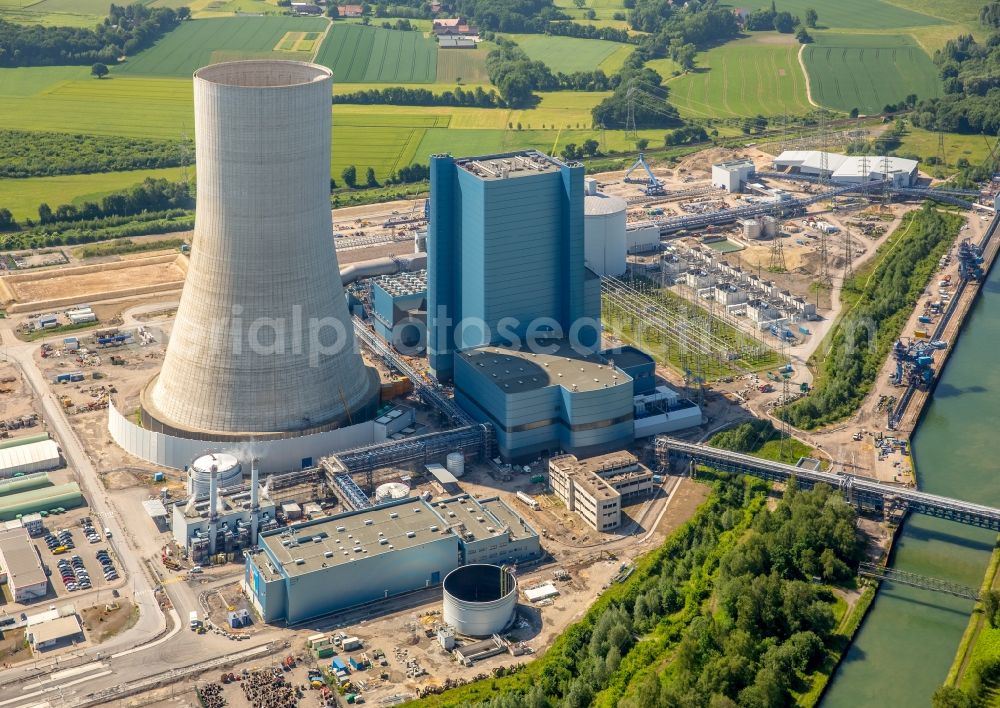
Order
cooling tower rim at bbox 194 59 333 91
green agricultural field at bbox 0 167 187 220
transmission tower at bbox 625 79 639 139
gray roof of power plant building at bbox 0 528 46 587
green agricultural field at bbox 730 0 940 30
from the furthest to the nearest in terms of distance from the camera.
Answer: green agricultural field at bbox 730 0 940 30
transmission tower at bbox 625 79 639 139
green agricultural field at bbox 0 167 187 220
cooling tower rim at bbox 194 59 333 91
gray roof of power plant building at bbox 0 528 46 587

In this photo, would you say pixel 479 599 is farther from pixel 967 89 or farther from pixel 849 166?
pixel 967 89

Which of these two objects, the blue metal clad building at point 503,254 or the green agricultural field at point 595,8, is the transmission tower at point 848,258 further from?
the green agricultural field at point 595,8

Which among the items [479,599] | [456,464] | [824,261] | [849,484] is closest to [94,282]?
[456,464]

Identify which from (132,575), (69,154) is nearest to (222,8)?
(69,154)

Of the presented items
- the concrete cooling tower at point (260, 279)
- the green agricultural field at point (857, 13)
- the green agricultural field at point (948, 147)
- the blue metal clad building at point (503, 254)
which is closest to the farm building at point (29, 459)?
the concrete cooling tower at point (260, 279)

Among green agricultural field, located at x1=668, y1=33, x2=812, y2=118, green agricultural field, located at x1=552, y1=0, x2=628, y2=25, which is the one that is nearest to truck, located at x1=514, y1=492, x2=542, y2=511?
green agricultural field, located at x1=668, y1=33, x2=812, y2=118

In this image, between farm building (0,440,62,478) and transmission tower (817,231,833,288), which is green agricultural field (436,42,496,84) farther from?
farm building (0,440,62,478)

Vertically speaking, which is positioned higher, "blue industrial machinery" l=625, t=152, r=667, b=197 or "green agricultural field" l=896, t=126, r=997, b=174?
"green agricultural field" l=896, t=126, r=997, b=174
